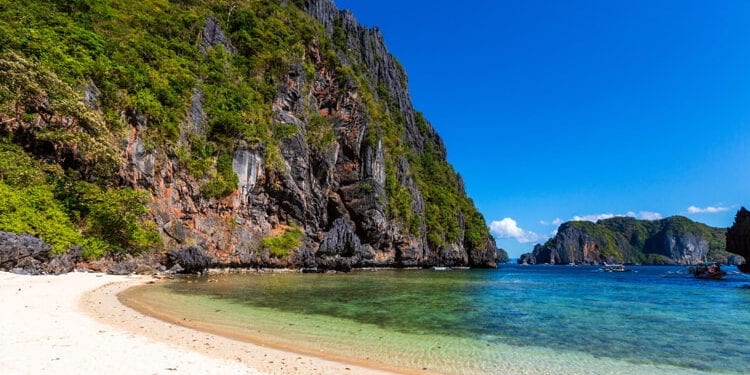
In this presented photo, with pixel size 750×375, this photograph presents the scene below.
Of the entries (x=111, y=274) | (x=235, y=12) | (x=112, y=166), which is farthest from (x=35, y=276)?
(x=235, y=12)

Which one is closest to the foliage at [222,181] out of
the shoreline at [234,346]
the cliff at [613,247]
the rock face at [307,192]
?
the rock face at [307,192]

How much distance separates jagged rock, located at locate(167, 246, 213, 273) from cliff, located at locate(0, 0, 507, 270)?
115 centimetres

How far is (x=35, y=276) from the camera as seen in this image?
711 inches

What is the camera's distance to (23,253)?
1873 centimetres

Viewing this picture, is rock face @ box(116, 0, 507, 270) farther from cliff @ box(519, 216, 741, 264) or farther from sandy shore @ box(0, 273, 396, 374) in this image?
cliff @ box(519, 216, 741, 264)

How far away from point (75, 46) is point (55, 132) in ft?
32.8

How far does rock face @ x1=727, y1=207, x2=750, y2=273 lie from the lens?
176 feet

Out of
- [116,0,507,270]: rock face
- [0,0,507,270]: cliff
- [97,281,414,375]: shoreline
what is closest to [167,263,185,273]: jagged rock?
[0,0,507,270]: cliff

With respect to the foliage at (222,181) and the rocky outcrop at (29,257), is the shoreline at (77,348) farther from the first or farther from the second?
the foliage at (222,181)

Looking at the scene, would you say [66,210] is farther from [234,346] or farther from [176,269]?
[234,346]

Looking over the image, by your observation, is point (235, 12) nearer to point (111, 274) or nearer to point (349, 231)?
point (349, 231)

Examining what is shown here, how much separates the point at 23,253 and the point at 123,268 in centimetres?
766

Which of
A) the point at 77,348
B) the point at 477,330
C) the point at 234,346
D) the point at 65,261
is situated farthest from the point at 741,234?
the point at 65,261

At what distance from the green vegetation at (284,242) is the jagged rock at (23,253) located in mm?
23052
